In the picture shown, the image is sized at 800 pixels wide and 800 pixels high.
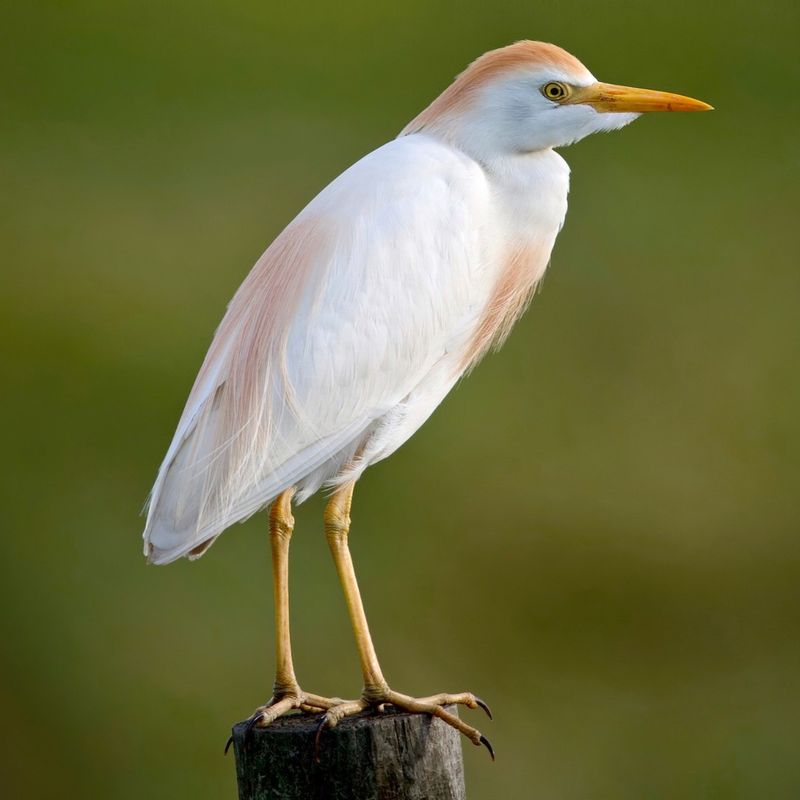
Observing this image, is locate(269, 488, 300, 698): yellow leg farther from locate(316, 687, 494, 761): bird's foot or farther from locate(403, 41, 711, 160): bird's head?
locate(403, 41, 711, 160): bird's head

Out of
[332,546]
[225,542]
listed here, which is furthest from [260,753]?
[225,542]

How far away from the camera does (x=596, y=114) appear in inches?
77.5

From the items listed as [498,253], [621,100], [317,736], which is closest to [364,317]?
[498,253]

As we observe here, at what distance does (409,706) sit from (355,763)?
18 centimetres

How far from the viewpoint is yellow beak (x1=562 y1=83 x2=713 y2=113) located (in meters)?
1.98

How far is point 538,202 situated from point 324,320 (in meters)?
0.37

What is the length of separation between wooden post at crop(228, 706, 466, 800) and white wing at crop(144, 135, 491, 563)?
33 centimetres

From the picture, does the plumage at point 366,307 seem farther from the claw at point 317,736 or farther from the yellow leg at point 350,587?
the claw at point 317,736

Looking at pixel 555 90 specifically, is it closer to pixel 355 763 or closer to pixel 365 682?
pixel 365 682

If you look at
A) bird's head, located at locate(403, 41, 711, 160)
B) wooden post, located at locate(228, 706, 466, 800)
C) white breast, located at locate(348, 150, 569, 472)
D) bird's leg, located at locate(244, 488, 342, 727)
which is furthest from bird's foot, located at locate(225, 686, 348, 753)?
bird's head, located at locate(403, 41, 711, 160)

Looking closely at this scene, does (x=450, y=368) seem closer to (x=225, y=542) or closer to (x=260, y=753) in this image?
(x=260, y=753)

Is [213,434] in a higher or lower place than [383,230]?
lower

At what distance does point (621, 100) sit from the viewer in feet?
6.50

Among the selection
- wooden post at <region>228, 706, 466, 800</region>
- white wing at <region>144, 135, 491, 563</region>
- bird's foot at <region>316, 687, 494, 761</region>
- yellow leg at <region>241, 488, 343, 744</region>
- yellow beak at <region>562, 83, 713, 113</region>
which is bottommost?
wooden post at <region>228, 706, 466, 800</region>
